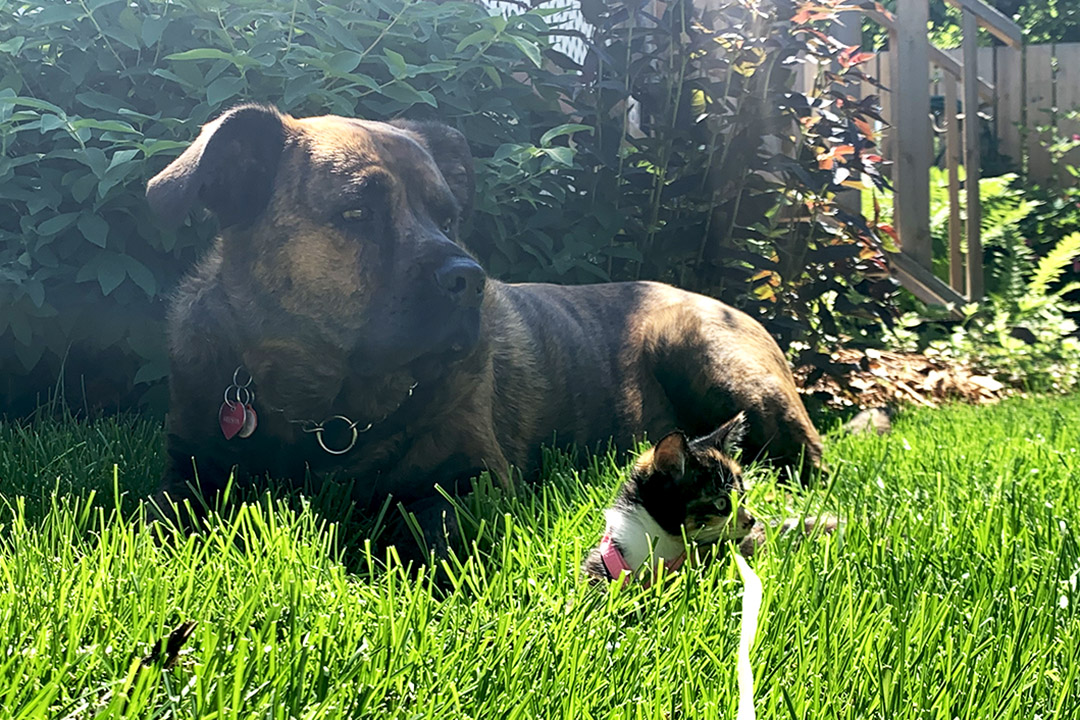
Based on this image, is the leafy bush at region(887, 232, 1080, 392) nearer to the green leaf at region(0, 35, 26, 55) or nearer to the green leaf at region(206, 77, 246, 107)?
the green leaf at region(206, 77, 246, 107)

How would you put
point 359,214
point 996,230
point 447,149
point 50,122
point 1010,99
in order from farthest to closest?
point 1010,99 → point 996,230 → point 447,149 → point 50,122 → point 359,214

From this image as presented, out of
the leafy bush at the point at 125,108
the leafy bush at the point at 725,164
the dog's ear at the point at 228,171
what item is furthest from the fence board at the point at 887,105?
the dog's ear at the point at 228,171

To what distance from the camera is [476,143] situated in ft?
15.8

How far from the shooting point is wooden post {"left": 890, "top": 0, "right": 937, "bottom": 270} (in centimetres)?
796

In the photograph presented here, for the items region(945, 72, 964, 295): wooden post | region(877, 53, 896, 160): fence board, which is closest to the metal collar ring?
region(877, 53, 896, 160): fence board

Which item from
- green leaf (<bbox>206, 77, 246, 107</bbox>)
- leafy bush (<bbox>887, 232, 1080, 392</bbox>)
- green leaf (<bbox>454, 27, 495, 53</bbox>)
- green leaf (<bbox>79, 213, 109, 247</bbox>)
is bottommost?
leafy bush (<bbox>887, 232, 1080, 392</bbox>)

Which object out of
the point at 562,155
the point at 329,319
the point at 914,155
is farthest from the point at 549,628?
the point at 914,155

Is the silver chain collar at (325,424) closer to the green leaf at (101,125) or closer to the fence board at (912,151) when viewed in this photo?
the green leaf at (101,125)

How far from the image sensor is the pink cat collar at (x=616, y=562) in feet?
7.55

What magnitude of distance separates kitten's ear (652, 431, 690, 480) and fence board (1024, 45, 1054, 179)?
11425mm

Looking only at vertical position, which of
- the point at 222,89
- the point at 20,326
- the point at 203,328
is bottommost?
the point at 20,326

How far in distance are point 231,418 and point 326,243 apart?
59 cm

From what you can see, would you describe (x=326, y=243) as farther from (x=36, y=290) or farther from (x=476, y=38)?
(x=476, y=38)

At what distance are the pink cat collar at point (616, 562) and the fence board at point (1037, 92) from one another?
37.6 ft
